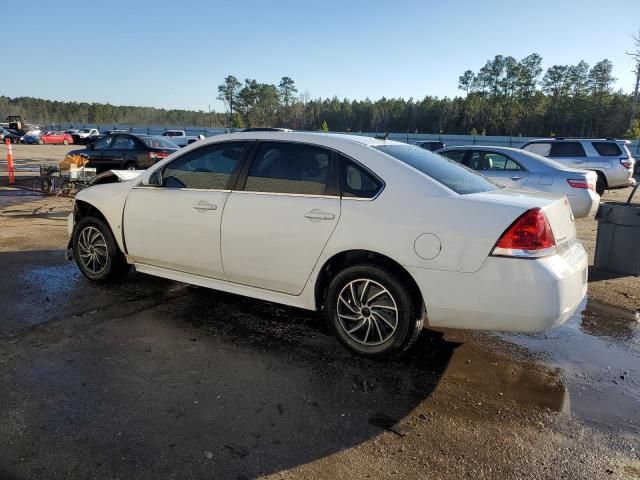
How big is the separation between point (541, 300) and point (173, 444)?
230 cm

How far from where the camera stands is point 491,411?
2994 millimetres

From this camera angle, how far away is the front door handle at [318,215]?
11.6 ft

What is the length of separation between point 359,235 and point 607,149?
44.4 feet

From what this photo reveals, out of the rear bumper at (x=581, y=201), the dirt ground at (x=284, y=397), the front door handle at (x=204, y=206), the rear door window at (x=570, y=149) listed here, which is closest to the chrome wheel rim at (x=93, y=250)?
the dirt ground at (x=284, y=397)

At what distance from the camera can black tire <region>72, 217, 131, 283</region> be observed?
4.92 metres

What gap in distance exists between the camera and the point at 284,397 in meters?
3.07

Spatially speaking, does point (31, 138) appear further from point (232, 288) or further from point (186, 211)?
point (232, 288)

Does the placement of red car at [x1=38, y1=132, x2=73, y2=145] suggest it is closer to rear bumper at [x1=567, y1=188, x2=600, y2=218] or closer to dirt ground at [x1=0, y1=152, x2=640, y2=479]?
dirt ground at [x1=0, y1=152, x2=640, y2=479]

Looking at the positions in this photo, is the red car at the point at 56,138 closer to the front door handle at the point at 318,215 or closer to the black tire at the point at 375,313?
the front door handle at the point at 318,215

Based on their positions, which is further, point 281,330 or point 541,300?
point 281,330

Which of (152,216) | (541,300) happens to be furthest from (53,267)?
(541,300)

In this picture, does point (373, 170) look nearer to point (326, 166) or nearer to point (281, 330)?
point (326, 166)

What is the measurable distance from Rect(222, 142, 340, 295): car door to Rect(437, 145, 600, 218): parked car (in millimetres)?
5169

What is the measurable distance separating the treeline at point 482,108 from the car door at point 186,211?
196 ft
